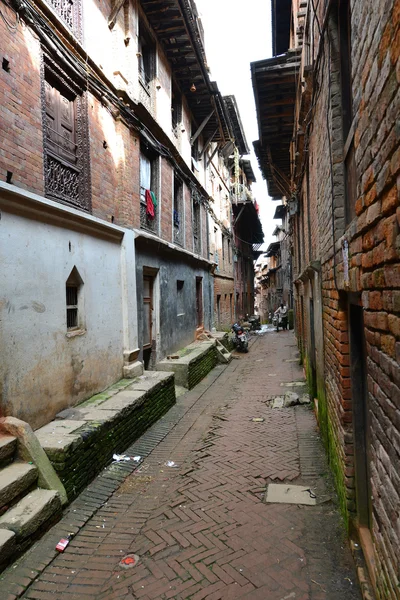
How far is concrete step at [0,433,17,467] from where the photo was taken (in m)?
4.03

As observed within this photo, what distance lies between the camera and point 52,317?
5.53 metres

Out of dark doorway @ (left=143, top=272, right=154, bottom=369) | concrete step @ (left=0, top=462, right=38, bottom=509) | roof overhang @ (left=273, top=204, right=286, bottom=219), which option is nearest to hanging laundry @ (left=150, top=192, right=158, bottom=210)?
dark doorway @ (left=143, top=272, right=154, bottom=369)

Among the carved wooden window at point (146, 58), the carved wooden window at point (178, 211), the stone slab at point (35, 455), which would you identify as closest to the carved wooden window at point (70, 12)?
the carved wooden window at point (146, 58)

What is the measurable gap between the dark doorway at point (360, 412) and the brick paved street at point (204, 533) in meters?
0.49

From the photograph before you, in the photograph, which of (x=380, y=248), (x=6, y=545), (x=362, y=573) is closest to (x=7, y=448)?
(x=6, y=545)

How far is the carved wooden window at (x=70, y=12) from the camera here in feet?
20.5

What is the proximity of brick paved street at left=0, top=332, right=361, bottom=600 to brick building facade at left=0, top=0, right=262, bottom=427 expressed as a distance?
171 centimetres

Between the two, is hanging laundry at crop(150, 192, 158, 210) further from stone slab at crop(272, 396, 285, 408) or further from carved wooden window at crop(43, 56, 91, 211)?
stone slab at crop(272, 396, 285, 408)

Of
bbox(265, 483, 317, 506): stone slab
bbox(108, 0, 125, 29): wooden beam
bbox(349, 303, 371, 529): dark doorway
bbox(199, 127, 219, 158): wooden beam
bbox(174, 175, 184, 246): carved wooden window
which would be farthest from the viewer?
bbox(199, 127, 219, 158): wooden beam

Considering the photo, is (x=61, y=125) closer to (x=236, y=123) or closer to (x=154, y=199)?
(x=154, y=199)

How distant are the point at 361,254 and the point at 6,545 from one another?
3.69m

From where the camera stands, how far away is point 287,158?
1249cm

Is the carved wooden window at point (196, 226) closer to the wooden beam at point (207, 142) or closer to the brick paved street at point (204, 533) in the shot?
the wooden beam at point (207, 142)

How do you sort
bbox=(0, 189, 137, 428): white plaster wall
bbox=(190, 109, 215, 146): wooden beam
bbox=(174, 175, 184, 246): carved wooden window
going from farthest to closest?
bbox=(190, 109, 215, 146): wooden beam
bbox=(174, 175, 184, 246): carved wooden window
bbox=(0, 189, 137, 428): white plaster wall
